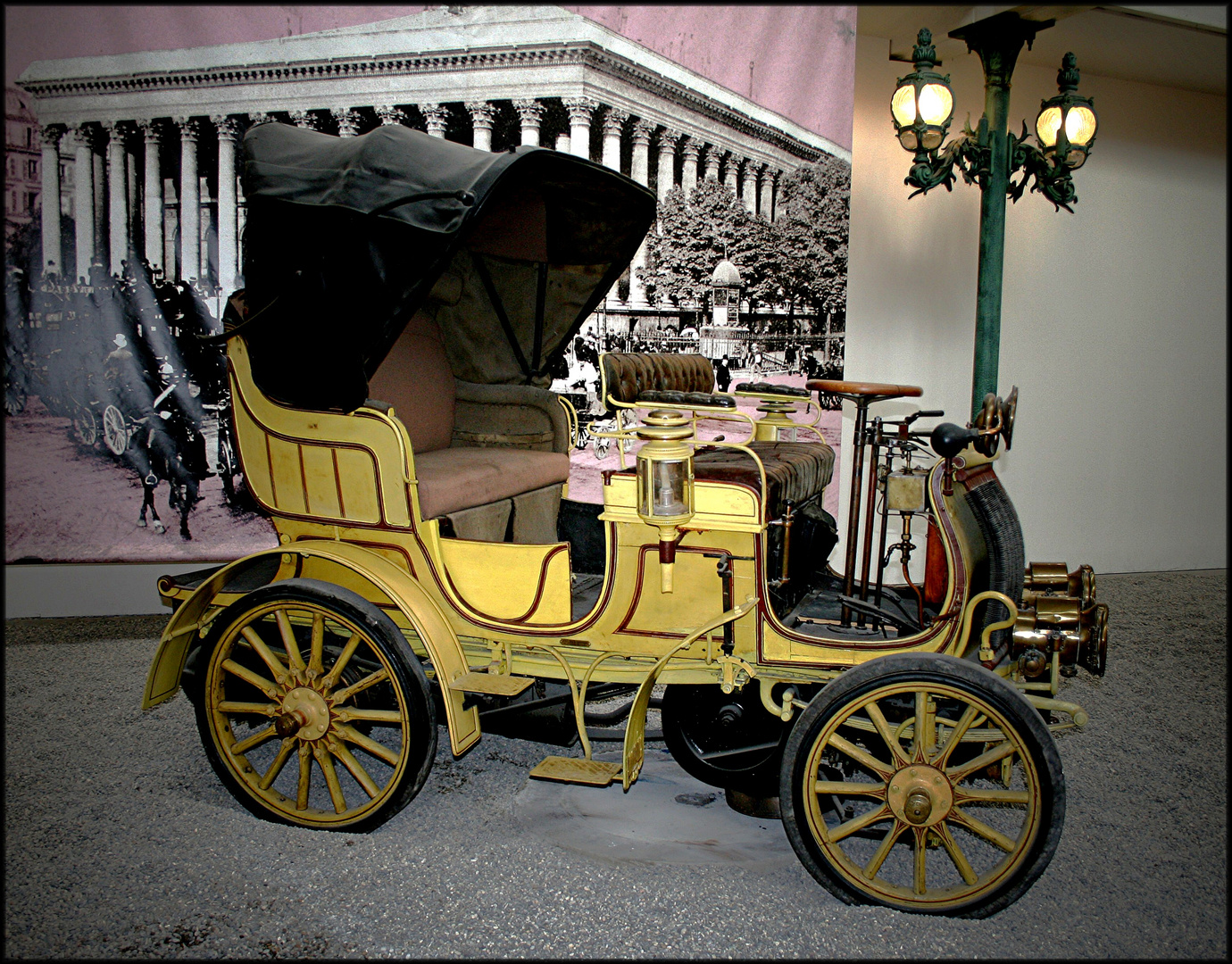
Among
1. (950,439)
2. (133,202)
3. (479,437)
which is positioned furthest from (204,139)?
(950,439)

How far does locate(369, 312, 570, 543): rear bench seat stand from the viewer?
272 centimetres

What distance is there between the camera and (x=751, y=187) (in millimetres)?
4738

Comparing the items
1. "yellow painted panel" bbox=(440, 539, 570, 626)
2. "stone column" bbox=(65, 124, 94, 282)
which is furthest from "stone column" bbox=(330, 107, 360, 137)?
"yellow painted panel" bbox=(440, 539, 570, 626)

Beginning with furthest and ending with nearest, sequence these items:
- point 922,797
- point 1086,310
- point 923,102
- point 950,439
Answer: point 1086,310, point 923,102, point 950,439, point 922,797

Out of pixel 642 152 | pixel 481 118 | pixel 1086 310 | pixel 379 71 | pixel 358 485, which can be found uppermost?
pixel 379 71

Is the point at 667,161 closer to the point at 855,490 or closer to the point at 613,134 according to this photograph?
the point at 613,134

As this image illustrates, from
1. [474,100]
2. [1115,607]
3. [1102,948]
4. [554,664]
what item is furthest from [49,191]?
[1115,607]

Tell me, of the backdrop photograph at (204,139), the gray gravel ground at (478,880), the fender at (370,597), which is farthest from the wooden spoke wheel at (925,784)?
the backdrop photograph at (204,139)

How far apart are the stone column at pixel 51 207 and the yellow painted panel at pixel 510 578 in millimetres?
3306

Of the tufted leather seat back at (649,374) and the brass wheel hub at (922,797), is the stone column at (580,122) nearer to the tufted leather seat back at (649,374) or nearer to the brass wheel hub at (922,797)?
the tufted leather seat back at (649,374)

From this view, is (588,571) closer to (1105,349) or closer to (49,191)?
(49,191)

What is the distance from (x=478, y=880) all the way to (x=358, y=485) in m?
1.11

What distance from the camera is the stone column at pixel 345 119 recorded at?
4383mm

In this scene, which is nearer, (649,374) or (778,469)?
(778,469)
